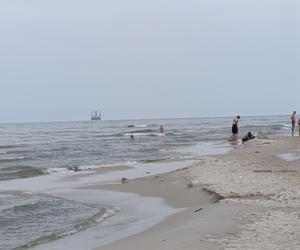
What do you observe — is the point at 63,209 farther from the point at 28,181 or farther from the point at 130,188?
the point at 28,181

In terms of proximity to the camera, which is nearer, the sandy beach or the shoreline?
the sandy beach

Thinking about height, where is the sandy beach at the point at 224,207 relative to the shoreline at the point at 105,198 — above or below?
above

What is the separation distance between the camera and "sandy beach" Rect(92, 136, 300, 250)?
6642mm

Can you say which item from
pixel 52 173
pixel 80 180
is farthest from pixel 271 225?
pixel 52 173

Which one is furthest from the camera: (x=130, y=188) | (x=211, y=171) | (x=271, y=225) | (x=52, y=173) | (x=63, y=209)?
(x=52, y=173)

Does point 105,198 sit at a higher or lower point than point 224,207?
lower

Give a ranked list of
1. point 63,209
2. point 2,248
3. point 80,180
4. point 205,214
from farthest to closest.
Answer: point 80,180 < point 63,209 < point 205,214 < point 2,248

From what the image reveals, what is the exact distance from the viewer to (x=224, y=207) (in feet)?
30.0

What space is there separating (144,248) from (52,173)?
1449cm

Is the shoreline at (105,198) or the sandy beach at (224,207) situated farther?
the shoreline at (105,198)

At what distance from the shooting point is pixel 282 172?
14516 millimetres

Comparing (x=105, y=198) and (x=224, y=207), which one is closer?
(x=224, y=207)

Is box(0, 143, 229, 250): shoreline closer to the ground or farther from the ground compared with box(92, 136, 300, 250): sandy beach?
closer to the ground

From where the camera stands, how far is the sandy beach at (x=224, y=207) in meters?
6.64
